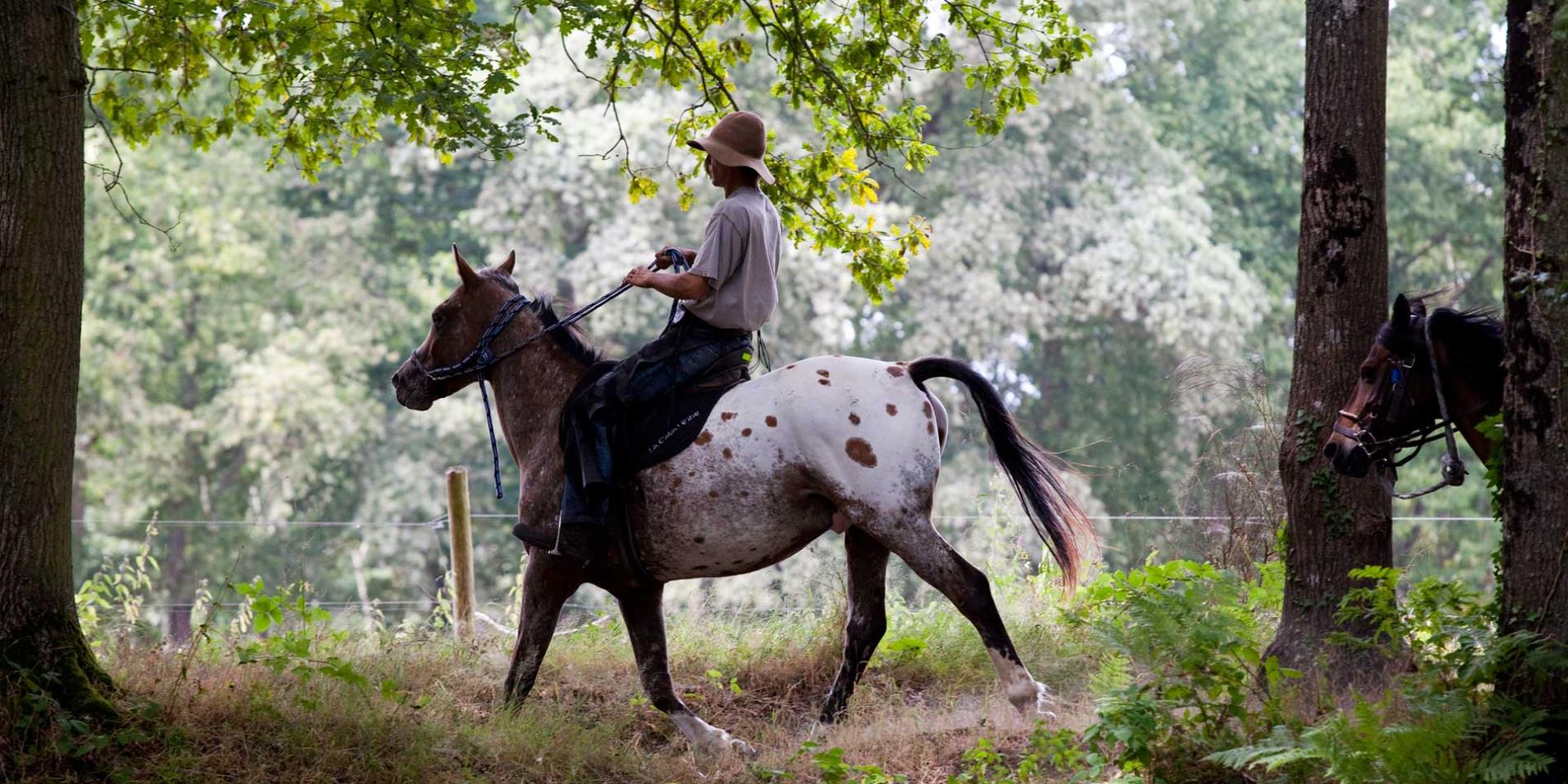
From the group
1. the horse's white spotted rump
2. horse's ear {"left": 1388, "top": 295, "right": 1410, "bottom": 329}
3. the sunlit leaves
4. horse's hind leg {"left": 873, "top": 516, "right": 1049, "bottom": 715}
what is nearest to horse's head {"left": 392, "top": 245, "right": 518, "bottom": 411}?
the sunlit leaves

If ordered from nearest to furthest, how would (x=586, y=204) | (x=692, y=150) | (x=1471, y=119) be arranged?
(x=692, y=150), (x=586, y=204), (x=1471, y=119)

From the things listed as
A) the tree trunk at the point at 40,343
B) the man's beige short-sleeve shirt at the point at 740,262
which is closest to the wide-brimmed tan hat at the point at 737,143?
the man's beige short-sleeve shirt at the point at 740,262

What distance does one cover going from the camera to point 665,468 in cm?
661

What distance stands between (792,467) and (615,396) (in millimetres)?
880

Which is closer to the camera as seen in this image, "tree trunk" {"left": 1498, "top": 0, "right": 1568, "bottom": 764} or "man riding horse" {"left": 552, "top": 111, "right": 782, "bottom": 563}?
"tree trunk" {"left": 1498, "top": 0, "right": 1568, "bottom": 764}

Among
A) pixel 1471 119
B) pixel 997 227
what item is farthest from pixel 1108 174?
pixel 1471 119

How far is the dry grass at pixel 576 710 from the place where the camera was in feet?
18.0

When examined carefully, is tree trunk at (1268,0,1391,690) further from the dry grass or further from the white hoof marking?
the white hoof marking

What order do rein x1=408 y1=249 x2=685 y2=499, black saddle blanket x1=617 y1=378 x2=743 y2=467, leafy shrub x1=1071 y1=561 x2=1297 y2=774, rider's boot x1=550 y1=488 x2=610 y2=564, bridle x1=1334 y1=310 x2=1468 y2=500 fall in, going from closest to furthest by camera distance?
leafy shrub x1=1071 y1=561 x2=1297 y2=774, bridle x1=1334 y1=310 x2=1468 y2=500, rider's boot x1=550 y1=488 x2=610 y2=564, black saddle blanket x1=617 y1=378 x2=743 y2=467, rein x1=408 y1=249 x2=685 y2=499

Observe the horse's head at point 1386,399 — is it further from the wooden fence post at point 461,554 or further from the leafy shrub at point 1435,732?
the wooden fence post at point 461,554

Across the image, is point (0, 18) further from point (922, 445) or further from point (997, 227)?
point (997, 227)

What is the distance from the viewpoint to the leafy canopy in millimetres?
→ 7285

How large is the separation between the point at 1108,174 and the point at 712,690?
18794mm

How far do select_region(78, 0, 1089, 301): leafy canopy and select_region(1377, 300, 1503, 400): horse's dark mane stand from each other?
8.05ft
